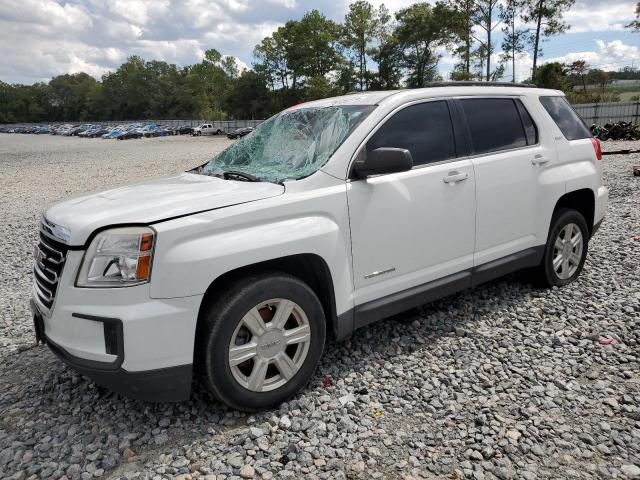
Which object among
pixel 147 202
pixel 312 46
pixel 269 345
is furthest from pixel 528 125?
pixel 312 46

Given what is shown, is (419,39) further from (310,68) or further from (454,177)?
(454,177)

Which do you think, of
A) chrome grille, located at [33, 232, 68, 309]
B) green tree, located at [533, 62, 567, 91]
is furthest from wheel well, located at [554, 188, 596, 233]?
green tree, located at [533, 62, 567, 91]

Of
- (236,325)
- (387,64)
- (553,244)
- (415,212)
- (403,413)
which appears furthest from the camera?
(387,64)

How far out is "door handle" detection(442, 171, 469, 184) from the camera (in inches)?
141

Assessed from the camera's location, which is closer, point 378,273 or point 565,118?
point 378,273

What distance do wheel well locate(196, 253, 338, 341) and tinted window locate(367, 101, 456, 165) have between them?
2.89 feet

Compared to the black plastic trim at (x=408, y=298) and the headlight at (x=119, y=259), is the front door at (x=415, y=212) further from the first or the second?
the headlight at (x=119, y=259)

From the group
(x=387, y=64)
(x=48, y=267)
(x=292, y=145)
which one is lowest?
(x=48, y=267)

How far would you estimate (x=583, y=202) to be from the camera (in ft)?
16.1

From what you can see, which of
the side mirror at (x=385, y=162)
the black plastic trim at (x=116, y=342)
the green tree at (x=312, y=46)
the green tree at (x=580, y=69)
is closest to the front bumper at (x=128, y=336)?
the black plastic trim at (x=116, y=342)

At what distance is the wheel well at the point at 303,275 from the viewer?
279cm

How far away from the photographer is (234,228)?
107 inches

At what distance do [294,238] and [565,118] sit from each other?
127 inches

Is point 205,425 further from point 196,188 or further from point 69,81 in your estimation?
point 69,81
